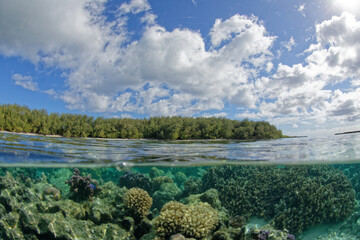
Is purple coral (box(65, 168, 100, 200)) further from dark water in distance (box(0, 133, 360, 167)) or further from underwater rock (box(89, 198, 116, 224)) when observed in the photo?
dark water in distance (box(0, 133, 360, 167))

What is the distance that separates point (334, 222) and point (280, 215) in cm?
284

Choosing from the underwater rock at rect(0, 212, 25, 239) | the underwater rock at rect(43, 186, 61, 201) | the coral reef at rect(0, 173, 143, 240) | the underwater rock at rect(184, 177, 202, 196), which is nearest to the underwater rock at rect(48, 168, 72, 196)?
the underwater rock at rect(43, 186, 61, 201)

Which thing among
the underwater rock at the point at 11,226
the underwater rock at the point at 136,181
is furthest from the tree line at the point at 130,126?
the underwater rock at the point at 11,226

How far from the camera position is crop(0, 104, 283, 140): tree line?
25297mm

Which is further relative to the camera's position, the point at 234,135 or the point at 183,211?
the point at 234,135

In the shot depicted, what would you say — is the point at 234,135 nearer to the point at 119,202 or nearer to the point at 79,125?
the point at 79,125

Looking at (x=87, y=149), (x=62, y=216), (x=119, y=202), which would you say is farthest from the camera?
(x=87, y=149)

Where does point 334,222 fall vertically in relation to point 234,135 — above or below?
below

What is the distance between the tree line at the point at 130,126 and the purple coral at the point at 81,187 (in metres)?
18.6

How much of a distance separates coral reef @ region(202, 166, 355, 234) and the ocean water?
46 millimetres

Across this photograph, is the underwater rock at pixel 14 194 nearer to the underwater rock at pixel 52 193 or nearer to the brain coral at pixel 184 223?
the underwater rock at pixel 52 193

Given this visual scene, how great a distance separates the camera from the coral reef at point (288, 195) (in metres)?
9.96

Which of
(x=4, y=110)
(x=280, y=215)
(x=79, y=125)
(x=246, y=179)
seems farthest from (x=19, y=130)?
(x=280, y=215)

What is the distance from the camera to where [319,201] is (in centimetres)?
1020
